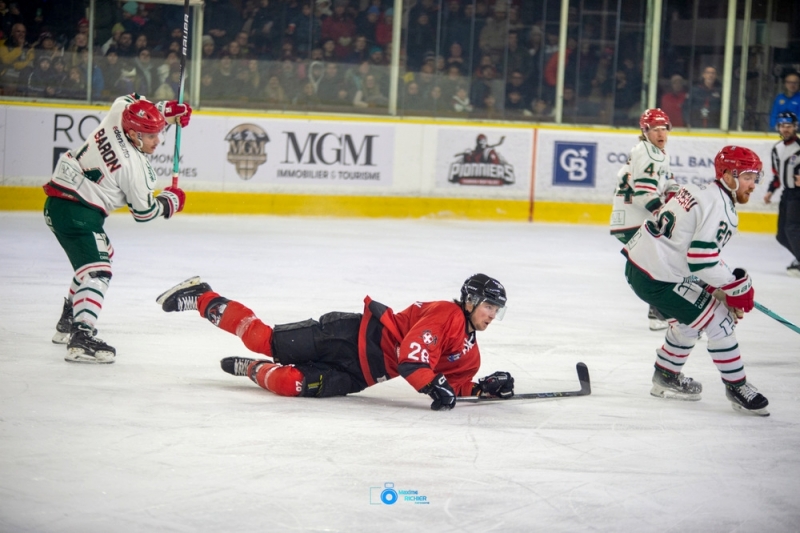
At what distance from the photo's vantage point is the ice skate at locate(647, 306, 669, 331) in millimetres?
6410

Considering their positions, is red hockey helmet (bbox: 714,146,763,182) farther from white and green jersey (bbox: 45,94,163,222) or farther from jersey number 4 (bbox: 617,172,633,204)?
white and green jersey (bbox: 45,94,163,222)

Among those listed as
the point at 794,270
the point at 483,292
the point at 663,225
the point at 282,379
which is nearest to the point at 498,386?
the point at 483,292

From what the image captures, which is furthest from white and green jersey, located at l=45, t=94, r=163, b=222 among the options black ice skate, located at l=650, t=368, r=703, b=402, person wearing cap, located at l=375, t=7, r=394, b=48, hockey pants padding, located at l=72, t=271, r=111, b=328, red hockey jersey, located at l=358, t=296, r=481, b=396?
person wearing cap, located at l=375, t=7, r=394, b=48

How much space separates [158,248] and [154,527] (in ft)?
19.9

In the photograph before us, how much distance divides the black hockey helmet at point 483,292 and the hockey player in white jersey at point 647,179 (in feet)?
8.24

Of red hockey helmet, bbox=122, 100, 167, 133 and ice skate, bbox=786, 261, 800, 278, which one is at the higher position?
red hockey helmet, bbox=122, 100, 167, 133

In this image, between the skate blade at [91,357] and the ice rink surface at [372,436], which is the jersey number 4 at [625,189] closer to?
the ice rink surface at [372,436]

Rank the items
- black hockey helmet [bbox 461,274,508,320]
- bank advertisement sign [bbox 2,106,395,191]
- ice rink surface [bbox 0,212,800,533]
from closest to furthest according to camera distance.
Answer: ice rink surface [bbox 0,212,800,533]
black hockey helmet [bbox 461,274,508,320]
bank advertisement sign [bbox 2,106,395,191]

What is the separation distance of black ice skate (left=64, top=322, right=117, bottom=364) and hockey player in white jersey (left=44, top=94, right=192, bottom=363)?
3cm

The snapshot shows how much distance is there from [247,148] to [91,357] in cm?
678

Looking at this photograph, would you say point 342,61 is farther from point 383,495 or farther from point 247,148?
point 383,495

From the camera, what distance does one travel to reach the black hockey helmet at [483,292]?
13.7ft

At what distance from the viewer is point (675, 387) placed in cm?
469

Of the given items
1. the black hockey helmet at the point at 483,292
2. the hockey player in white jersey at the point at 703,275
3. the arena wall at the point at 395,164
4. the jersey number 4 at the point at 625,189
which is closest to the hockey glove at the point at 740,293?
the hockey player in white jersey at the point at 703,275
